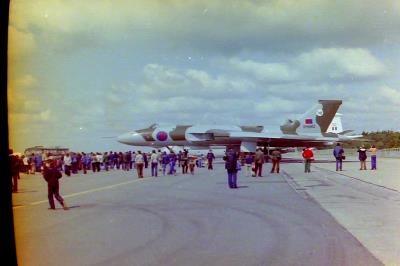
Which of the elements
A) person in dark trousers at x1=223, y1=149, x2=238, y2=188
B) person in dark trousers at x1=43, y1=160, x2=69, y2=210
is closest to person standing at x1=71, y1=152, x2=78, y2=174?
person in dark trousers at x1=223, y1=149, x2=238, y2=188

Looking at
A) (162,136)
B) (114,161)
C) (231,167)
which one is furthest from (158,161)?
(162,136)

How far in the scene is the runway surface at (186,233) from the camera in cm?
690

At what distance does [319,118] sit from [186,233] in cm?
4444

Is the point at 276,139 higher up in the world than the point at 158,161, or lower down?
higher up

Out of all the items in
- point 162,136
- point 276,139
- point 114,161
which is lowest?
point 114,161

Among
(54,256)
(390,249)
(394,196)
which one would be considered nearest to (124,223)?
(54,256)

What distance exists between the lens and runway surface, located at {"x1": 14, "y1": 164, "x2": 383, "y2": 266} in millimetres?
6898

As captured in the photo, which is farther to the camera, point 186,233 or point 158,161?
point 158,161

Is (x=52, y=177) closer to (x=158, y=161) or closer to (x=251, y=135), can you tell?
(x=158, y=161)

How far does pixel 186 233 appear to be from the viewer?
29.2ft

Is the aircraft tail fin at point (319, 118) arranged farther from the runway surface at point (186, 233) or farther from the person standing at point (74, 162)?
the runway surface at point (186, 233)

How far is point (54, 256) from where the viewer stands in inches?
281

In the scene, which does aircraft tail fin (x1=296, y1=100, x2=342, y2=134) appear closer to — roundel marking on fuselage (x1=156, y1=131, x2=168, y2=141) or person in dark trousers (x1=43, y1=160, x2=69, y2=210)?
roundel marking on fuselage (x1=156, y1=131, x2=168, y2=141)

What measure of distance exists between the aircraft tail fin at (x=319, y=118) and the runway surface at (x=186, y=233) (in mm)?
37587
